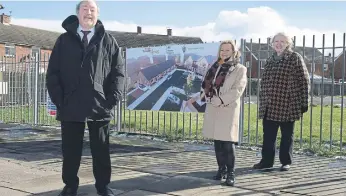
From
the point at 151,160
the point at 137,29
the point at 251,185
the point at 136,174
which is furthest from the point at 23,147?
the point at 137,29

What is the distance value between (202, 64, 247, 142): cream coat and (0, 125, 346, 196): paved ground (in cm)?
63

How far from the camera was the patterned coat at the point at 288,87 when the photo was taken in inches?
232

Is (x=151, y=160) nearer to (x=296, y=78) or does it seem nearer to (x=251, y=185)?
(x=251, y=185)

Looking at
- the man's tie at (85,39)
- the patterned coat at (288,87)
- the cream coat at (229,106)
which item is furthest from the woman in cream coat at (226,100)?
the man's tie at (85,39)

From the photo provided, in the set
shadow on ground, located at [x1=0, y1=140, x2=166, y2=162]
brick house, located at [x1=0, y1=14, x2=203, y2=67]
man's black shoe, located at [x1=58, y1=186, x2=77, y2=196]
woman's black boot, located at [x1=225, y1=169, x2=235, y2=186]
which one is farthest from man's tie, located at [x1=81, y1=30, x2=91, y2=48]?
brick house, located at [x1=0, y1=14, x2=203, y2=67]

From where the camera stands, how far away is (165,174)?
19.1 feet

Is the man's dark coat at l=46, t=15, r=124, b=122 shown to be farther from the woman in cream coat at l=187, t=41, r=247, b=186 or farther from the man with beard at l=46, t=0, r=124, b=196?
the woman in cream coat at l=187, t=41, r=247, b=186

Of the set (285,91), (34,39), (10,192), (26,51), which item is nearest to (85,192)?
(10,192)

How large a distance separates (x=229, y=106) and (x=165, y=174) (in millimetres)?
1362

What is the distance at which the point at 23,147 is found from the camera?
Result: 8328 millimetres

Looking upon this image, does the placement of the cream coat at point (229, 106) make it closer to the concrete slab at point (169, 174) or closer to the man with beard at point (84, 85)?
the concrete slab at point (169, 174)

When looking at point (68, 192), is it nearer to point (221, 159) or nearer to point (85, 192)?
point (85, 192)

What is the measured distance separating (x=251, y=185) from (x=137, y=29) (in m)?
54.3

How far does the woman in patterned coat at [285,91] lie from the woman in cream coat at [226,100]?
2.96ft
